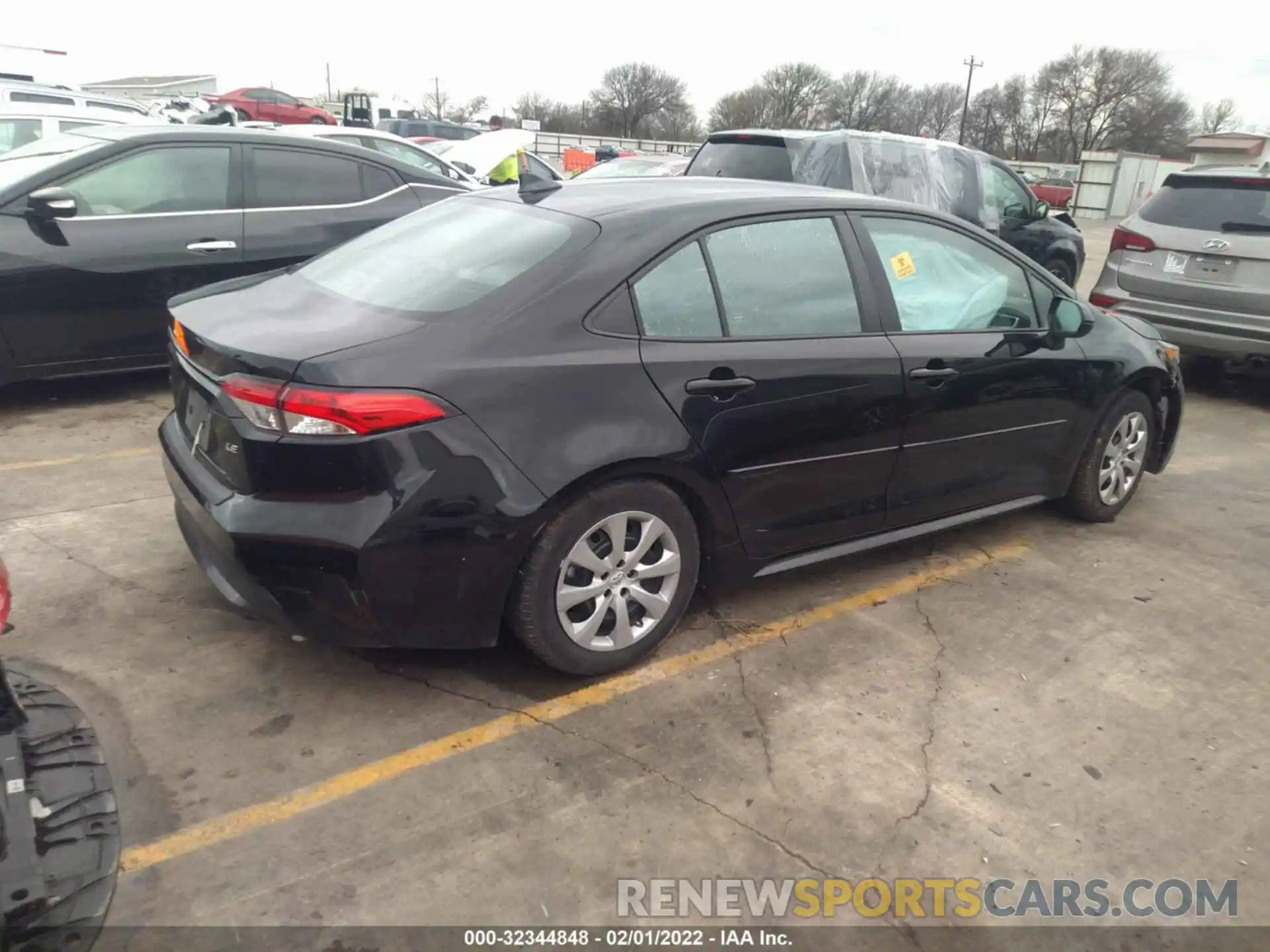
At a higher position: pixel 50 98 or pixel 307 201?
pixel 50 98

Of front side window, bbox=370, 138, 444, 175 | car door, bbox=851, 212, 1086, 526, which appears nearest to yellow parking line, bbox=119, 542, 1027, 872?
car door, bbox=851, 212, 1086, 526

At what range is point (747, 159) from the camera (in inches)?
331

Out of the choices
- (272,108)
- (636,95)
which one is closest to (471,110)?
(636,95)

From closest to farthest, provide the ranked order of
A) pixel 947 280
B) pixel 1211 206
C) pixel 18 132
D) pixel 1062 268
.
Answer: pixel 947 280 → pixel 1211 206 → pixel 18 132 → pixel 1062 268

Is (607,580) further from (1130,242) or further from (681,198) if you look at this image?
(1130,242)

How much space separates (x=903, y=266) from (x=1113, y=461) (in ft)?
5.85

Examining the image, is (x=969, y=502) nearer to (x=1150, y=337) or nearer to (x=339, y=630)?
(x=1150, y=337)

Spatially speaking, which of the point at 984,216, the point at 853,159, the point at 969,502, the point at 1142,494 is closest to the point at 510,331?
the point at 969,502

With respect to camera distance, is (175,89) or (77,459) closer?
(77,459)

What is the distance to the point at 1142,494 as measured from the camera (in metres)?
5.32

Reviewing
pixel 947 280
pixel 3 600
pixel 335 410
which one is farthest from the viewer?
pixel 947 280

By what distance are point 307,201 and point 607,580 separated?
165 inches

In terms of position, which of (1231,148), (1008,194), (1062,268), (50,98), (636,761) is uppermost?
(1231,148)

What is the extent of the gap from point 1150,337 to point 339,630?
13.8 feet
